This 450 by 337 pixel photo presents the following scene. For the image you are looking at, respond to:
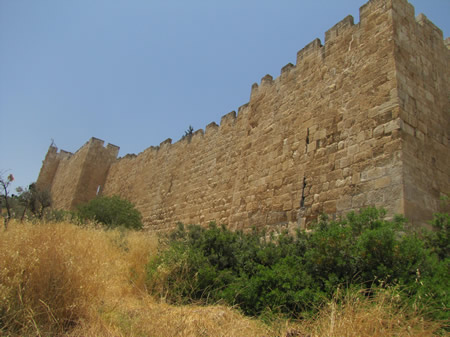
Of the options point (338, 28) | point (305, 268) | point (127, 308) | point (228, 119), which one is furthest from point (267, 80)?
point (127, 308)

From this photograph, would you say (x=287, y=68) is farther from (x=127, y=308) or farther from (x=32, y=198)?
(x=32, y=198)

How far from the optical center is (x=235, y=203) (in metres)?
8.82

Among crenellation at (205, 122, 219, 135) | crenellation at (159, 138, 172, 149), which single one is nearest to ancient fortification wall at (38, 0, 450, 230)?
crenellation at (205, 122, 219, 135)

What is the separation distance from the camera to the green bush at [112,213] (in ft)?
41.4

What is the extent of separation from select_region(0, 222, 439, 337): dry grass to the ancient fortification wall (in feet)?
7.55

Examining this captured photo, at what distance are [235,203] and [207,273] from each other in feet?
12.0

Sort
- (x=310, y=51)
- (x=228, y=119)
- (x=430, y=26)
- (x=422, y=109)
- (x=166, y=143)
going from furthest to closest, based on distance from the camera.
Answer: (x=166, y=143)
(x=228, y=119)
(x=310, y=51)
(x=430, y=26)
(x=422, y=109)

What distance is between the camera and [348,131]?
6.33 m

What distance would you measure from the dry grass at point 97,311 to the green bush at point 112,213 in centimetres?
823

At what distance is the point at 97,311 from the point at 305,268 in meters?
2.65

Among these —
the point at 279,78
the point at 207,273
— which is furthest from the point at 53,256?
the point at 279,78

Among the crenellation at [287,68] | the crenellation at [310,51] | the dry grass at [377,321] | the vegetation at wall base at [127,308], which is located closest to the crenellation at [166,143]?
the crenellation at [287,68]

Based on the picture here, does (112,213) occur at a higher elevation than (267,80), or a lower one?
lower

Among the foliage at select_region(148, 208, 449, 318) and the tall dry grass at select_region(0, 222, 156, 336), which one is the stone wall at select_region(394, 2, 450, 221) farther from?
the tall dry grass at select_region(0, 222, 156, 336)
